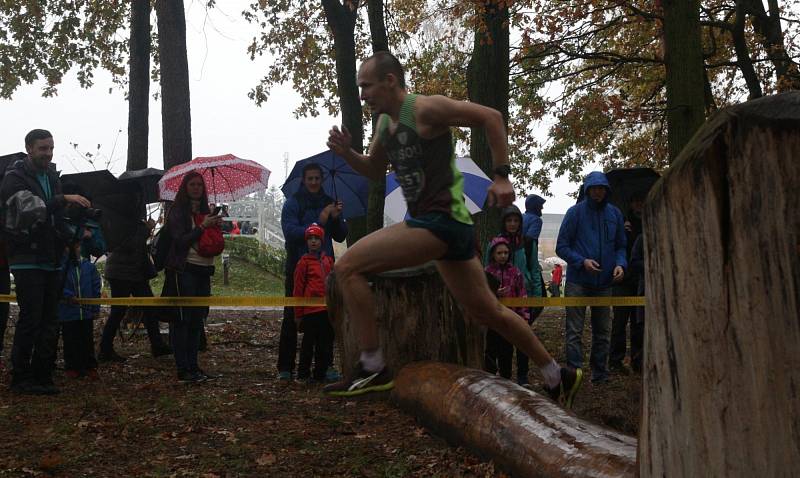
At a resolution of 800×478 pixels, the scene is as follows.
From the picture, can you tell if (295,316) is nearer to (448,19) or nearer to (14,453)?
(14,453)

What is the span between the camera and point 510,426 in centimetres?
470

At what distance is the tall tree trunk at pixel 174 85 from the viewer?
1292cm

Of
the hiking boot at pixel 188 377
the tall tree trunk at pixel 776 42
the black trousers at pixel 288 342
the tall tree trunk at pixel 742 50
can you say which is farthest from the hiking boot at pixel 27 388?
the tall tree trunk at pixel 776 42

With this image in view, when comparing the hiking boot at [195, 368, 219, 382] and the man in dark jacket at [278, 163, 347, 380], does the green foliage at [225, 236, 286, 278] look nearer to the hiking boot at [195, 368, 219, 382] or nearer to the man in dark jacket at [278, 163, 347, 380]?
the hiking boot at [195, 368, 219, 382]

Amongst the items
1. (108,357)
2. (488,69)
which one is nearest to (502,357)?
(108,357)

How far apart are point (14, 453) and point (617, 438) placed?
3.87m

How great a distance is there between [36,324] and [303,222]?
102 inches

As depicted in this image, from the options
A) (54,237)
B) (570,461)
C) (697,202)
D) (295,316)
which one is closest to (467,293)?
(570,461)

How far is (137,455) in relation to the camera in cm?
553

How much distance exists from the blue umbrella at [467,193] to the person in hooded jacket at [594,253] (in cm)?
159

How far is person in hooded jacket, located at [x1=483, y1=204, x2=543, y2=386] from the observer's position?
26.0ft

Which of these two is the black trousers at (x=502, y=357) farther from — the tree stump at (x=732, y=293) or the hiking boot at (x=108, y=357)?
the tree stump at (x=732, y=293)

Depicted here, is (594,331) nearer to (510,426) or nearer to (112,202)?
(510,426)

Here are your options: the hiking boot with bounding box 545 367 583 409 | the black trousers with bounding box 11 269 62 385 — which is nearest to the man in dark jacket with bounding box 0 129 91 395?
the black trousers with bounding box 11 269 62 385
